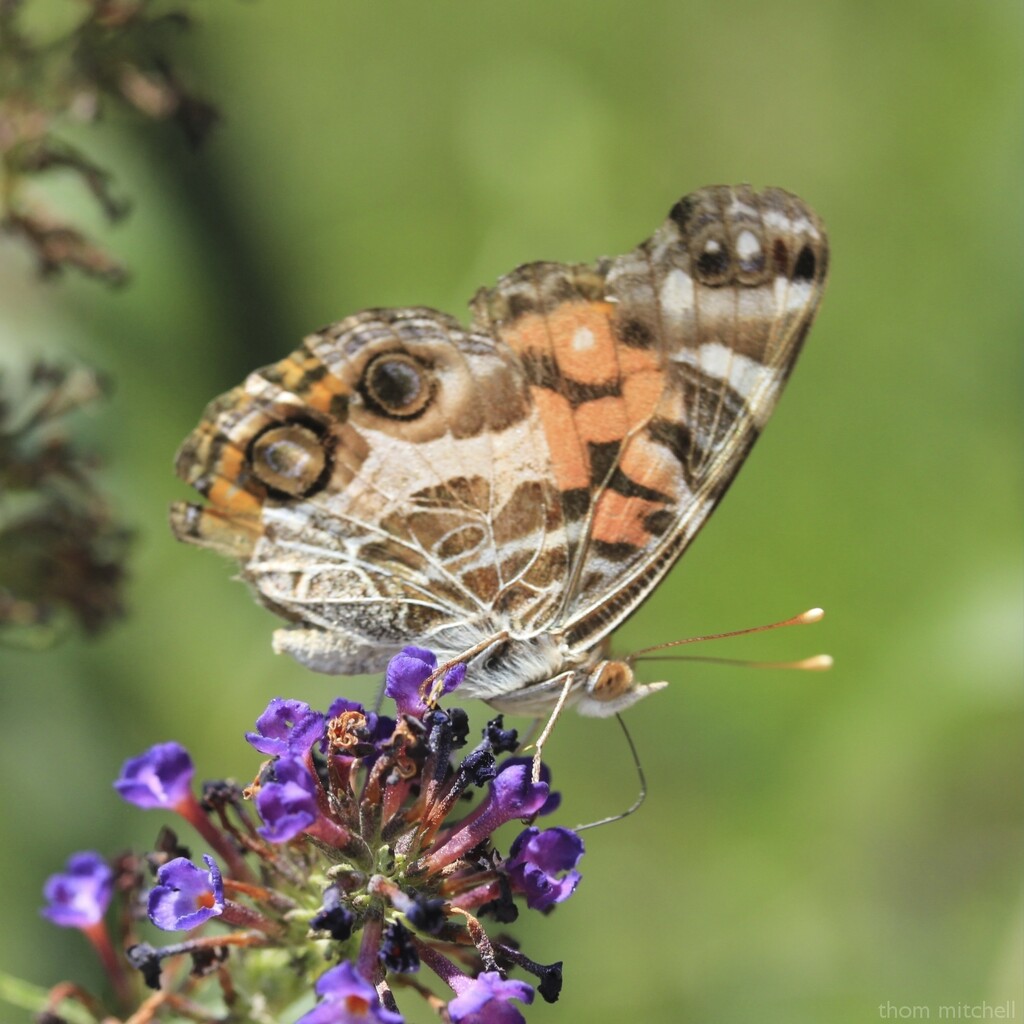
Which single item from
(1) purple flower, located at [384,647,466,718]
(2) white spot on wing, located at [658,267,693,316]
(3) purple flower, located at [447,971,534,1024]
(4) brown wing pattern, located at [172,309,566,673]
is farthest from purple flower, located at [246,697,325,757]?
(2) white spot on wing, located at [658,267,693,316]

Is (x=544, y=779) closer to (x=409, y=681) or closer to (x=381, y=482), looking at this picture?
(x=409, y=681)

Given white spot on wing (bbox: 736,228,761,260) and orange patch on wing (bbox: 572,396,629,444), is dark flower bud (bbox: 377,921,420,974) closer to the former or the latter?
orange patch on wing (bbox: 572,396,629,444)

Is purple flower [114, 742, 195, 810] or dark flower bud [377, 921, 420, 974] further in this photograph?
purple flower [114, 742, 195, 810]

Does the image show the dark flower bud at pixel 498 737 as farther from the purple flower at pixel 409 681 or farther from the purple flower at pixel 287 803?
the purple flower at pixel 287 803

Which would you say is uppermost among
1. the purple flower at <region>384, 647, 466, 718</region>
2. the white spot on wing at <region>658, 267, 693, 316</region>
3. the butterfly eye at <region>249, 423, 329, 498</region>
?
the white spot on wing at <region>658, 267, 693, 316</region>

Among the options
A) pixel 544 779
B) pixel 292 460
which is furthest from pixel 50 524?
pixel 544 779

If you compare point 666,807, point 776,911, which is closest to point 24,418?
point 666,807

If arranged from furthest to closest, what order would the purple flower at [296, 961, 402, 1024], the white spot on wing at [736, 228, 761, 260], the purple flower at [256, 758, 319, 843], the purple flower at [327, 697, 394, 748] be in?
the white spot on wing at [736, 228, 761, 260] → the purple flower at [327, 697, 394, 748] → the purple flower at [256, 758, 319, 843] → the purple flower at [296, 961, 402, 1024]
